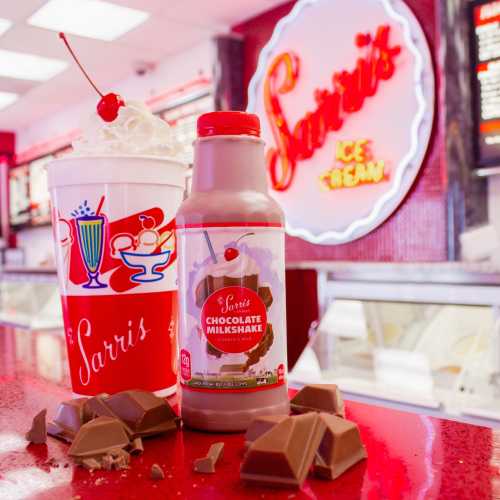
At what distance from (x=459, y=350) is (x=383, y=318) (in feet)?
1.47

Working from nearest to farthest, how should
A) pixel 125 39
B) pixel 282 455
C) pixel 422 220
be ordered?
pixel 282 455 < pixel 422 220 < pixel 125 39

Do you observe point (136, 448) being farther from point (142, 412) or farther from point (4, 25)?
point (4, 25)

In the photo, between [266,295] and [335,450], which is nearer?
[335,450]

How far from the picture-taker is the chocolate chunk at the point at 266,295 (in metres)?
0.56

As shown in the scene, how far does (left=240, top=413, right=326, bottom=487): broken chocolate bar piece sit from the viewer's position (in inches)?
16.4

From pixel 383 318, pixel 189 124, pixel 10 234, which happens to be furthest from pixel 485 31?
pixel 10 234

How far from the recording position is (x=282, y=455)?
42 cm

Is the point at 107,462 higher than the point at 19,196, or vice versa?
the point at 19,196

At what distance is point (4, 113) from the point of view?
684 centimetres

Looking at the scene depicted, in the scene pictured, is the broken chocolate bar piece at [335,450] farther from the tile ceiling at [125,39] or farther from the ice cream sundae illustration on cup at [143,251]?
the tile ceiling at [125,39]

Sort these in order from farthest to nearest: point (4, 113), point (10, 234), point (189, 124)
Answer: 1. point (10, 234)
2. point (4, 113)
3. point (189, 124)

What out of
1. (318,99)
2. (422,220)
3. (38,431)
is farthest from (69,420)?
(318,99)

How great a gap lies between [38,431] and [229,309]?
0.22 metres

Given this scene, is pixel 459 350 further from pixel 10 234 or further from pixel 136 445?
pixel 10 234
